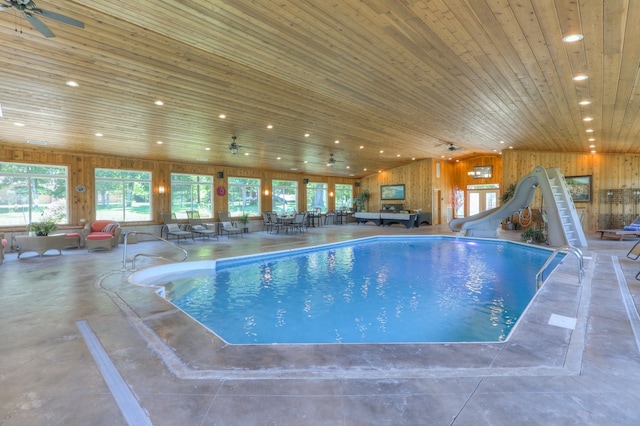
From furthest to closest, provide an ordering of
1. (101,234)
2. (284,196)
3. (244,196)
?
(284,196), (244,196), (101,234)

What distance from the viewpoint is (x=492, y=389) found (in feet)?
6.61

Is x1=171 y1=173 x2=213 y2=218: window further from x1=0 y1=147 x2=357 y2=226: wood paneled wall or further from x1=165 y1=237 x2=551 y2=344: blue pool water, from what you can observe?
x1=165 y1=237 x2=551 y2=344: blue pool water

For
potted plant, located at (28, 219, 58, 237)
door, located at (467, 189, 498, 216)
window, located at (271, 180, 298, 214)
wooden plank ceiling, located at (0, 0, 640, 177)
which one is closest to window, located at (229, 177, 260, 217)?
window, located at (271, 180, 298, 214)

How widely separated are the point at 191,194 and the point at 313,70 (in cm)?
902

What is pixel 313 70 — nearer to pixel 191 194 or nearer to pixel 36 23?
pixel 36 23

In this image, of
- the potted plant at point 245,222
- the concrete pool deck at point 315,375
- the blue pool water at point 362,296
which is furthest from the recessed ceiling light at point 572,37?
the potted plant at point 245,222

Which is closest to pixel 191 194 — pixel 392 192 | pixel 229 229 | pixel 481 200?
pixel 229 229

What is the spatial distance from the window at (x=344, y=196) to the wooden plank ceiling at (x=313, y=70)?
9.27 meters

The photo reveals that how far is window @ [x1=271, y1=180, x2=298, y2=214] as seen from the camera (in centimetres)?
1530

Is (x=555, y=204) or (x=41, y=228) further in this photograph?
(x=555, y=204)

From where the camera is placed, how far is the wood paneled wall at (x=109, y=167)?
356 inches

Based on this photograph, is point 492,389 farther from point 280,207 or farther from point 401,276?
point 280,207

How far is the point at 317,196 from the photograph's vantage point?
17.3 m

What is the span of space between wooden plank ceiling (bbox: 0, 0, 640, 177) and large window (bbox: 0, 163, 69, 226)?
2.75 ft
